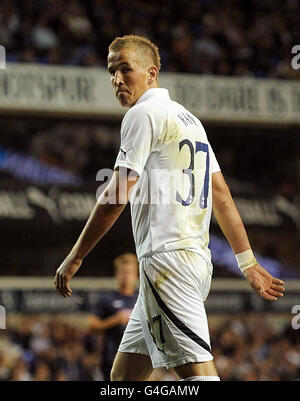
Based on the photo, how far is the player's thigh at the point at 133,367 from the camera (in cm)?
399

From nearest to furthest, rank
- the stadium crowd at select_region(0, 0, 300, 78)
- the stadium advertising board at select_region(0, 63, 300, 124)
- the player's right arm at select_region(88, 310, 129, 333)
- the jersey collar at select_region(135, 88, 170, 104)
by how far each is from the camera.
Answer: the jersey collar at select_region(135, 88, 170, 104) → the player's right arm at select_region(88, 310, 129, 333) → the stadium advertising board at select_region(0, 63, 300, 124) → the stadium crowd at select_region(0, 0, 300, 78)

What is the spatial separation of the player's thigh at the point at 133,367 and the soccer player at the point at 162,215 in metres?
0.21

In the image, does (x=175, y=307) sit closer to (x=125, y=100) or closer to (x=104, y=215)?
(x=104, y=215)

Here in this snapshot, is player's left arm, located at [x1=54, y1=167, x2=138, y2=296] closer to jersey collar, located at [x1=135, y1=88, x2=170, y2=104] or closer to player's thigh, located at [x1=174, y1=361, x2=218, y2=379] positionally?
jersey collar, located at [x1=135, y1=88, x2=170, y2=104]

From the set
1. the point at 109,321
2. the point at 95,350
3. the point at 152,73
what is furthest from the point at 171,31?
the point at 152,73

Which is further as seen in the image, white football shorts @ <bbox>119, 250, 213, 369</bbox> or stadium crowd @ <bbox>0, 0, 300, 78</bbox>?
stadium crowd @ <bbox>0, 0, 300, 78</bbox>

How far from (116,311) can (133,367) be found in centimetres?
319

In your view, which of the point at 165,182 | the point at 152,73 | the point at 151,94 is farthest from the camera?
the point at 152,73

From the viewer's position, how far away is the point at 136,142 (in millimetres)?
3584

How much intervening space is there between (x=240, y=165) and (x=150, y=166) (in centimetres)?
1308

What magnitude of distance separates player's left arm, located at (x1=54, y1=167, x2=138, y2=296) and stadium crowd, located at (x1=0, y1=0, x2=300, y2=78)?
426 inches

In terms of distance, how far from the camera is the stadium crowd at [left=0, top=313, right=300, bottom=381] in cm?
1113

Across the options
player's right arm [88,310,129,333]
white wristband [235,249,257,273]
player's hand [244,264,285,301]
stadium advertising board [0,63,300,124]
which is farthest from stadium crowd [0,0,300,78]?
player's hand [244,264,285,301]

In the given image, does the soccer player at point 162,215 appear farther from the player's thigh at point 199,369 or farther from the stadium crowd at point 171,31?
the stadium crowd at point 171,31
